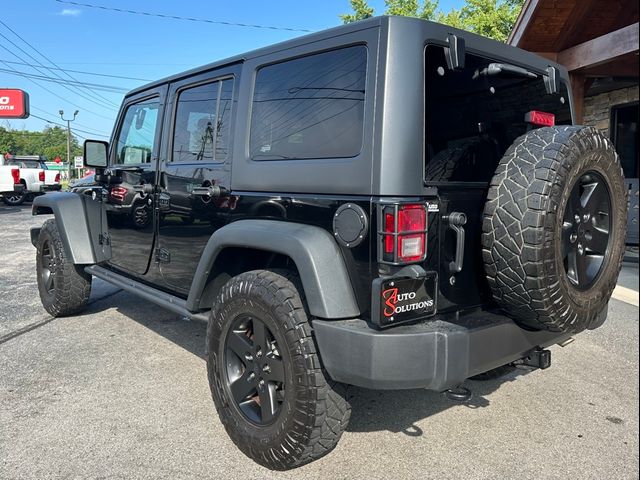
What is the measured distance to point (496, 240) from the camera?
218 centimetres

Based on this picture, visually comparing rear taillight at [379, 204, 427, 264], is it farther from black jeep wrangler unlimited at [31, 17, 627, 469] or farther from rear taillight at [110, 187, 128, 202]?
rear taillight at [110, 187, 128, 202]

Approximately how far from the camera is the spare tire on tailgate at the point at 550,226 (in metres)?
2.11

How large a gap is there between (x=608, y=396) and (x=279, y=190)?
2.62 metres

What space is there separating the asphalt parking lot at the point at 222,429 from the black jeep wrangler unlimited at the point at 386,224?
359mm

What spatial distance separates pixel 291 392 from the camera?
2326mm

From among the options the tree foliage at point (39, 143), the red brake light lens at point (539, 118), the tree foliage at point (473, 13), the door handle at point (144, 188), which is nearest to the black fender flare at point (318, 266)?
the red brake light lens at point (539, 118)

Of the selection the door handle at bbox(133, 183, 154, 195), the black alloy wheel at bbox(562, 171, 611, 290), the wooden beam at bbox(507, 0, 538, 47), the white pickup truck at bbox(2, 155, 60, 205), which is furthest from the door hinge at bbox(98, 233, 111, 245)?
the white pickup truck at bbox(2, 155, 60, 205)

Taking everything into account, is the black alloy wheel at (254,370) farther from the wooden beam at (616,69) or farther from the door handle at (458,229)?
the wooden beam at (616,69)

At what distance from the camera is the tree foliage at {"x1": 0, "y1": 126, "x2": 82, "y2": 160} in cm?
6718

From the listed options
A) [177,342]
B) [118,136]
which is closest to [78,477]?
[177,342]

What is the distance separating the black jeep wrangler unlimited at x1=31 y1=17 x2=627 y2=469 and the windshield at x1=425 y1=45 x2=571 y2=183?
0.03 ft

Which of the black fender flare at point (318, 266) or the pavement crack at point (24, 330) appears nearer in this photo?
the black fender flare at point (318, 266)

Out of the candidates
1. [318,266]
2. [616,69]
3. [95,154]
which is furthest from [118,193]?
[616,69]

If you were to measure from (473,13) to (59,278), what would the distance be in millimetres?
22901
